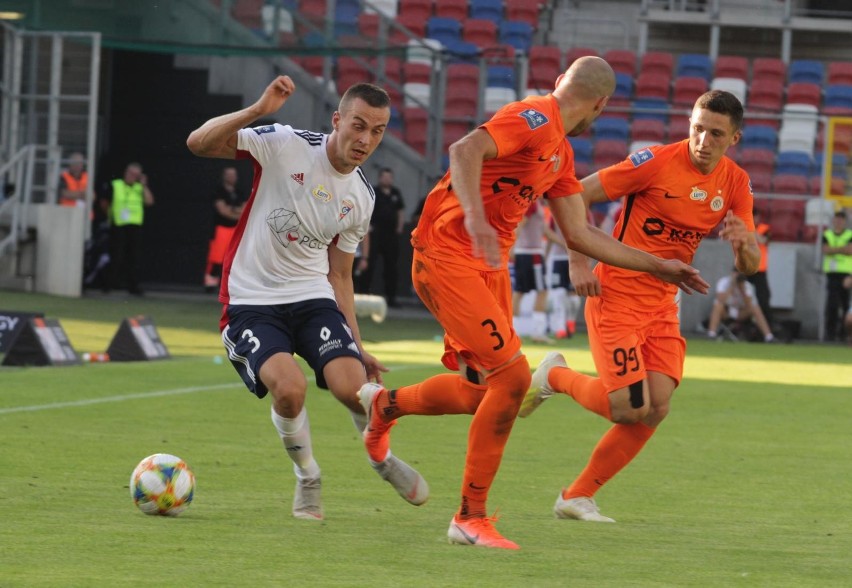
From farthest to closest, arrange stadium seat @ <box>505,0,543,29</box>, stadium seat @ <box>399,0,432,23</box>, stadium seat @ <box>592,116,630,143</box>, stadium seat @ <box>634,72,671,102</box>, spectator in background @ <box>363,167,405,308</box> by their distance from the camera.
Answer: stadium seat @ <box>505,0,543,29</box> → stadium seat @ <box>399,0,432,23</box> → stadium seat @ <box>634,72,671,102</box> → stadium seat @ <box>592,116,630,143</box> → spectator in background @ <box>363,167,405,308</box>

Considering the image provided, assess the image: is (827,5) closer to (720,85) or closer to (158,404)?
(720,85)

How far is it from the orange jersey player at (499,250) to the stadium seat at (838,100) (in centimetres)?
2274

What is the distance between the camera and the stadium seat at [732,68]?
29.1 meters

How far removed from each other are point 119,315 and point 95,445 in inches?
459

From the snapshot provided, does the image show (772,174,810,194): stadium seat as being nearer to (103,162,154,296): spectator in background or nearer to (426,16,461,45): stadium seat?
(426,16,461,45): stadium seat

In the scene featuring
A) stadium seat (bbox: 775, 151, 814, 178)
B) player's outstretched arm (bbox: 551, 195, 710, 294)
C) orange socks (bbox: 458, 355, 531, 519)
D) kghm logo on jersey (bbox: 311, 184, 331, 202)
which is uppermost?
stadium seat (bbox: 775, 151, 814, 178)

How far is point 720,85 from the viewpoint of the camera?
28.4 meters

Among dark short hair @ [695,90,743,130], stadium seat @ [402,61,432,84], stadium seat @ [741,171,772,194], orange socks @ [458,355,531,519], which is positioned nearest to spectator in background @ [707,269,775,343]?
stadium seat @ [741,171,772,194]

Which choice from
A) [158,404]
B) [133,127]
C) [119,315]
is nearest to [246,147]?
[158,404]

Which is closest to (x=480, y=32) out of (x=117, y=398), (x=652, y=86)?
(x=652, y=86)

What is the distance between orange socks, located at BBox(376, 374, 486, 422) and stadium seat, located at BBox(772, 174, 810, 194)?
64.3 feet

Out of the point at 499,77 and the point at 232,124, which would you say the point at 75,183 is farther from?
the point at 232,124

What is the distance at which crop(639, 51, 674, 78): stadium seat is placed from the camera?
2894 cm

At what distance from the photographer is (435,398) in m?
6.70
